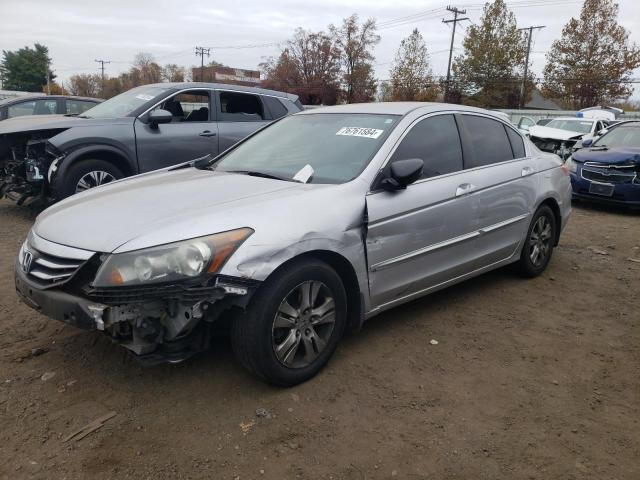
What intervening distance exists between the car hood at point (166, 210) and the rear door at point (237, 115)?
393cm

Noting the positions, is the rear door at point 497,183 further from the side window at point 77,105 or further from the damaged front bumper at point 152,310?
the side window at point 77,105

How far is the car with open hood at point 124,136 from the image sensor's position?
6.38 metres

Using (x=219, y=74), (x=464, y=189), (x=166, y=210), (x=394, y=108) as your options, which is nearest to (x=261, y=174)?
(x=166, y=210)

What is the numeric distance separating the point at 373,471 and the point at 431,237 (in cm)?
174

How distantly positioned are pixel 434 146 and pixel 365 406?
1968 millimetres

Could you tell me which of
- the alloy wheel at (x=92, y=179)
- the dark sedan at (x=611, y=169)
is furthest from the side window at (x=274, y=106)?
the dark sedan at (x=611, y=169)

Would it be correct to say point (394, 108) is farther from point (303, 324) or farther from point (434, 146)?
point (303, 324)

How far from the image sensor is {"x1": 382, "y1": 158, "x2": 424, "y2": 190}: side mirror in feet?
10.7

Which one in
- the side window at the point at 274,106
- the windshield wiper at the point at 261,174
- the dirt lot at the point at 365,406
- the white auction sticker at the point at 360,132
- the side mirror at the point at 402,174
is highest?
the side window at the point at 274,106

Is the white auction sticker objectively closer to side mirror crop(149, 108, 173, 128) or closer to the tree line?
side mirror crop(149, 108, 173, 128)

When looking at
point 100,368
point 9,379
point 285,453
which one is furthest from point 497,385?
point 9,379

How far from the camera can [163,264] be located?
2537 millimetres

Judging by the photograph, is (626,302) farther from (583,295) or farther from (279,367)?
(279,367)

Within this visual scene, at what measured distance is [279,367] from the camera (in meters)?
2.87
